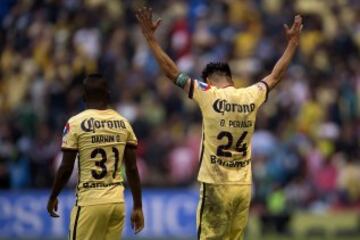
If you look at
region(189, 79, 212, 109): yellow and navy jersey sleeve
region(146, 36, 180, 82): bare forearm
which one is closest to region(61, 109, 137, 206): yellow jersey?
region(146, 36, 180, 82): bare forearm

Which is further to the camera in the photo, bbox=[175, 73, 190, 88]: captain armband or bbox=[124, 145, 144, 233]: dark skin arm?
bbox=[175, 73, 190, 88]: captain armband

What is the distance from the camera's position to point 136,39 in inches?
998

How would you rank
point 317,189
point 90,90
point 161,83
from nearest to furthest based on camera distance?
point 90,90 → point 317,189 → point 161,83

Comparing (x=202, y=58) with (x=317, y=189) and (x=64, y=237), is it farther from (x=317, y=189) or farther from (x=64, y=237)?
(x=64, y=237)

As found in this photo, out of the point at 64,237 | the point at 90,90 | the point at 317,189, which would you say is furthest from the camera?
the point at 317,189

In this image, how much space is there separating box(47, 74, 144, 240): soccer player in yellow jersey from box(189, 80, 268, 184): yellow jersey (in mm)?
755

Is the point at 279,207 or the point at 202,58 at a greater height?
the point at 202,58

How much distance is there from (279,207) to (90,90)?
10.6 meters

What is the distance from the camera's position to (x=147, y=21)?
11.5 metres

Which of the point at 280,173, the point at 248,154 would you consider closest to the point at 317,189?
the point at 280,173

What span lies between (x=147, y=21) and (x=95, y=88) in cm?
78

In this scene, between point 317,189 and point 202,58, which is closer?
point 317,189

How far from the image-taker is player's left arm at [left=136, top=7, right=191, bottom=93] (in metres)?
11.5

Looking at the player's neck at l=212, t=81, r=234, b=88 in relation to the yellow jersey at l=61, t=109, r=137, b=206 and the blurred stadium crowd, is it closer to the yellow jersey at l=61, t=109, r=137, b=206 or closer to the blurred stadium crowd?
the yellow jersey at l=61, t=109, r=137, b=206
